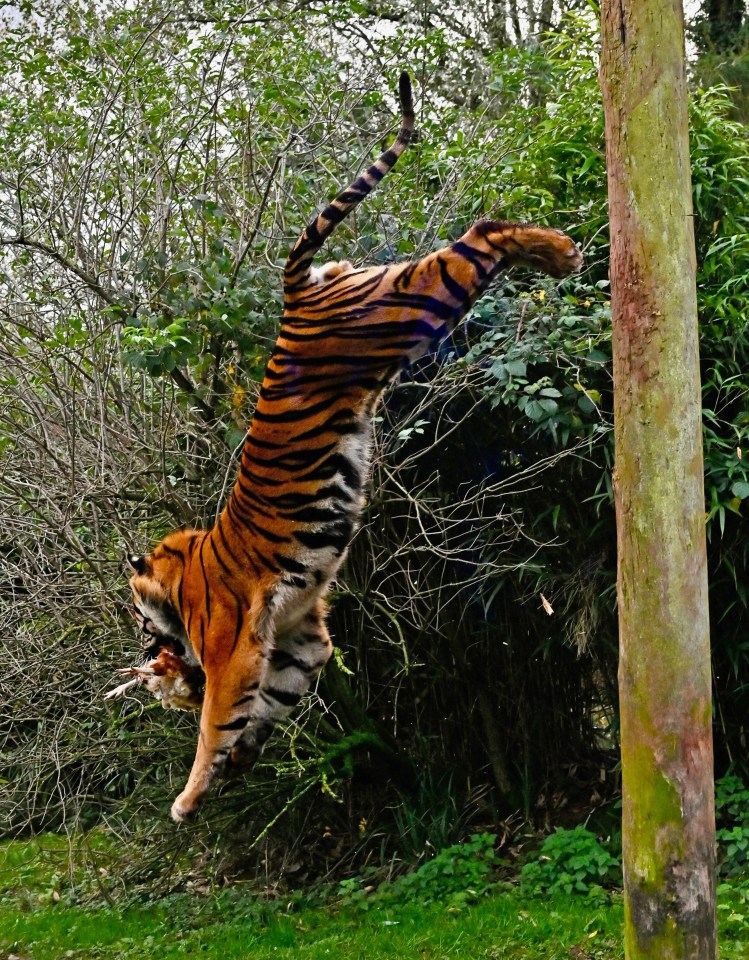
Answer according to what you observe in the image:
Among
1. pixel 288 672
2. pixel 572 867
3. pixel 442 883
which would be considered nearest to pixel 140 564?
pixel 288 672

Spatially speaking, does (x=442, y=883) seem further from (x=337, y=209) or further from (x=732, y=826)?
(x=337, y=209)

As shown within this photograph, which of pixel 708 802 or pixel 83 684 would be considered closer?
pixel 708 802

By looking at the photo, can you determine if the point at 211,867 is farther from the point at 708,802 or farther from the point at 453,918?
the point at 708,802

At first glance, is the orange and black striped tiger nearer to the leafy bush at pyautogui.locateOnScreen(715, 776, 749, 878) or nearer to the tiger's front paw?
the tiger's front paw

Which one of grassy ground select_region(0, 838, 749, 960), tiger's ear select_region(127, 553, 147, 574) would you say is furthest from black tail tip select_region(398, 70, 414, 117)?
grassy ground select_region(0, 838, 749, 960)

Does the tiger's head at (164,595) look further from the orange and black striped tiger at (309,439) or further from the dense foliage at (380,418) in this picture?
the dense foliage at (380,418)

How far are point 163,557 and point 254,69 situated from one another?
3.18 m

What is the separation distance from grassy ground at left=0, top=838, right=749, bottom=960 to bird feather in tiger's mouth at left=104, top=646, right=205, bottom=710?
94.4 inches

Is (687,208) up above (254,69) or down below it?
below

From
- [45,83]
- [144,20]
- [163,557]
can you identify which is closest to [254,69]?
[144,20]

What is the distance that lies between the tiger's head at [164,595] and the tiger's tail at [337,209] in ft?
3.20

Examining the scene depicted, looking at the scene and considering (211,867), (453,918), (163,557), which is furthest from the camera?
(211,867)

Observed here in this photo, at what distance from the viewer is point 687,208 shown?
288 centimetres

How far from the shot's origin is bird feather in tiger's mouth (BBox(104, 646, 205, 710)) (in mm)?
3605
